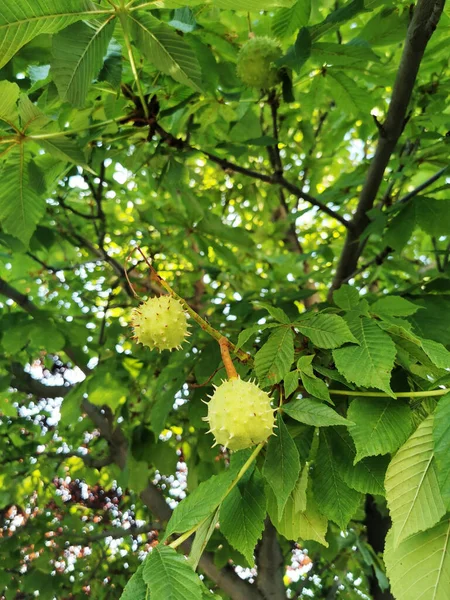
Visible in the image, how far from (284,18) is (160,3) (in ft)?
1.65

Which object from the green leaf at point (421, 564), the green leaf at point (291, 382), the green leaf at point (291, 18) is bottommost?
the green leaf at point (421, 564)

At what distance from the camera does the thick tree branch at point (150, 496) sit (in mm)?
2480

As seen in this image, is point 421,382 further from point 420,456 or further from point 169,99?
point 169,99

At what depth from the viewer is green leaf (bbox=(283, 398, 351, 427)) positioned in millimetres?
850

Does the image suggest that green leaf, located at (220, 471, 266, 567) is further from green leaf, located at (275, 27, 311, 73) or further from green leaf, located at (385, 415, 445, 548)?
green leaf, located at (275, 27, 311, 73)

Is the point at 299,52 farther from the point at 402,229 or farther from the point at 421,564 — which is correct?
the point at 421,564

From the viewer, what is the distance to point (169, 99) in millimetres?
1620

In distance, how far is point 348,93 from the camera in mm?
1747

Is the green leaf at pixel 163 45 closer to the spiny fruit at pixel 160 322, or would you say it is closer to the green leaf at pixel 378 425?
the spiny fruit at pixel 160 322

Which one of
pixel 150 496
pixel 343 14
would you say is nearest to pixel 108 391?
pixel 150 496

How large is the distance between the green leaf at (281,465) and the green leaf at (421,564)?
17cm

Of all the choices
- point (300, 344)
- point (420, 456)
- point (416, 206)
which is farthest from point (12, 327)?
point (420, 456)

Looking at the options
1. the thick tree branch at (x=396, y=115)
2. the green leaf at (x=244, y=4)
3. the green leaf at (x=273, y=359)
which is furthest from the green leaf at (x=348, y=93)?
the green leaf at (x=273, y=359)

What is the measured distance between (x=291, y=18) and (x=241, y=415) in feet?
3.65
